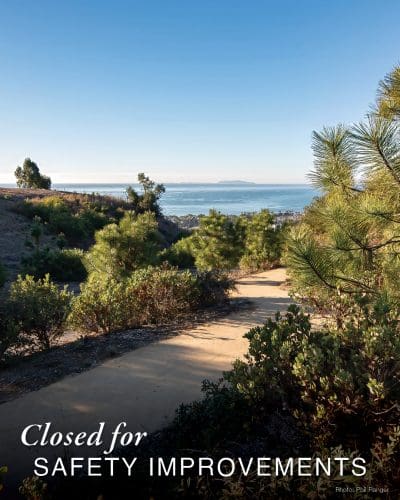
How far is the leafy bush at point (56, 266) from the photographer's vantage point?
664 inches

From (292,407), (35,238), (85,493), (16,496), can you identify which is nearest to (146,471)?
(85,493)

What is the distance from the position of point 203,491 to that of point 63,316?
4.39m

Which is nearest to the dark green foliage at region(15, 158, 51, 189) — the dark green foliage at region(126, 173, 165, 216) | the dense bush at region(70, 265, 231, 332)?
the dark green foliage at region(126, 173, 165, 216)

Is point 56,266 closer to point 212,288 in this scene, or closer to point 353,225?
point 212,288

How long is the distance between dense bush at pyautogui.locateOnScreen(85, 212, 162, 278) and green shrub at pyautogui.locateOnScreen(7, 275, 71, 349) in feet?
9.17

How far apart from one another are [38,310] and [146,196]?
33.6 meters

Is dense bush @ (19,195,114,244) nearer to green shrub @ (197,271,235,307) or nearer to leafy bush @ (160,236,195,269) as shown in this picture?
leafy bush @ (160,236,195,269)

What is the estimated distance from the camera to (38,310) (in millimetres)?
5934

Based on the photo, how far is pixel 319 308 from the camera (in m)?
4.25

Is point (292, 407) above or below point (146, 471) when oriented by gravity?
above

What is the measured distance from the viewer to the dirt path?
3.63 meters

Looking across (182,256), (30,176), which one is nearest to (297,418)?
(182,256)

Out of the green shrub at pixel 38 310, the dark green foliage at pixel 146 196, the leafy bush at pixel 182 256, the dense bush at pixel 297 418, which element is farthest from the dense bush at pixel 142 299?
the dark green foliage at pixel 146 196

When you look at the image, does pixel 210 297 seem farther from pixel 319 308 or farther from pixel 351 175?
pixel 351 175
